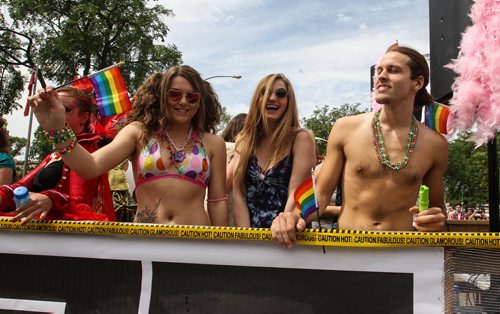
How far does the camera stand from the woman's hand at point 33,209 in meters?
2.28

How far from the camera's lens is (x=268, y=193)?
10.4 ft

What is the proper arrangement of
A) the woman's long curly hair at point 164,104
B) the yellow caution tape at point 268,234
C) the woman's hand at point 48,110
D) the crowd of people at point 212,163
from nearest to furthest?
the yellow caution tape at point 268,234 → the woman's hand at point 48,110 → the crowd of people at point 212,163 → the woman's long curly hair at point 164,104

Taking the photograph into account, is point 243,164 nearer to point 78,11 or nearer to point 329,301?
point 329,301

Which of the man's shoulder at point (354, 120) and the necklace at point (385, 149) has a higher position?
the man's shoulder at point (354, 120)

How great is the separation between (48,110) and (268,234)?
3.85 feet

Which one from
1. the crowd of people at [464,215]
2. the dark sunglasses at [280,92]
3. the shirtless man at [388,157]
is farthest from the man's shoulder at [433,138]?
the crowd of people at [464,215]

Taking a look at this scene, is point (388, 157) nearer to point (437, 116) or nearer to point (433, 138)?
point (433, 138)

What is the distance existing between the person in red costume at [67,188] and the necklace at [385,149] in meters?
1.58

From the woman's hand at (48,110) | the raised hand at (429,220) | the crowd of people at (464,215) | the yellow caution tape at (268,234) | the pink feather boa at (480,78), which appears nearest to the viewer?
the yellow caution tape at (268,234)

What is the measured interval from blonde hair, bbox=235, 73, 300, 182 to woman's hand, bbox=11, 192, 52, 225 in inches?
50.8

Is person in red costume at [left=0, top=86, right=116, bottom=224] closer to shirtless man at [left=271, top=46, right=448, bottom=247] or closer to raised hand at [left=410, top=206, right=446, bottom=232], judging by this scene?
shirtless man at [left=271, top=46, right=448, bottom=247]

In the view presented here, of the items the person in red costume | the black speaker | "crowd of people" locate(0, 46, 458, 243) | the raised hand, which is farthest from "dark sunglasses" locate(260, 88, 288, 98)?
the raised hand

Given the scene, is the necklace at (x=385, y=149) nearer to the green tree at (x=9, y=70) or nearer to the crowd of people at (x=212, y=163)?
the crowd of people at (x=212, y=163)

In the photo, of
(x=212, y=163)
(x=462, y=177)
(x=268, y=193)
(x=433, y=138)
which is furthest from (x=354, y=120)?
(x=462, y=177)
